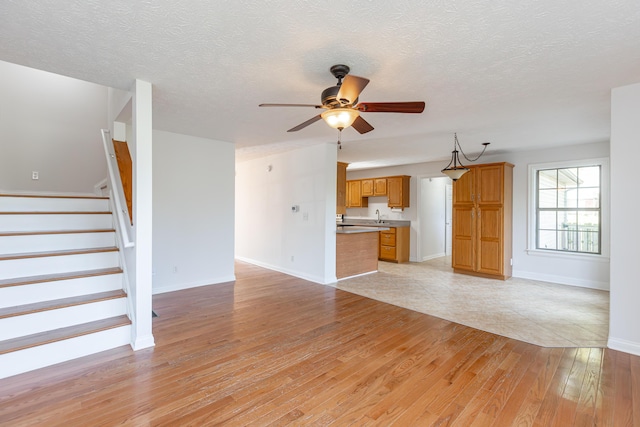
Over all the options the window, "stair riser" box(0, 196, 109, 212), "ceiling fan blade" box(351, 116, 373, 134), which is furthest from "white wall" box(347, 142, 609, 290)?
"stair riser" box(0, 196, 109, 212)

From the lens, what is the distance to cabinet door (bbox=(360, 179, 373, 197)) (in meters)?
8.21

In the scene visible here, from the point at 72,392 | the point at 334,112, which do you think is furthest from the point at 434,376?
the point at 72,392

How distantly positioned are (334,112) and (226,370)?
2.22 metres

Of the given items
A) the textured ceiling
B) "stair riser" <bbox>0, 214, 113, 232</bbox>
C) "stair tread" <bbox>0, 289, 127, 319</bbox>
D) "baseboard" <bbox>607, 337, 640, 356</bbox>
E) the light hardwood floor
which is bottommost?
the light hardwood floor

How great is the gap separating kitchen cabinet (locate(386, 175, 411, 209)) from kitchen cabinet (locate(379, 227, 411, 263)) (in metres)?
0.64

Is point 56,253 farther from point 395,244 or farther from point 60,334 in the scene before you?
point 395,244

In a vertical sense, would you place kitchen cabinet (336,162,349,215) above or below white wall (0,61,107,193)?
below

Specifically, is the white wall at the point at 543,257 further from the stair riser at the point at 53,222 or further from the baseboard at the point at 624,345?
the stair riser at the point at 53,222

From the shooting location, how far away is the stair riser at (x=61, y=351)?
2.26 m

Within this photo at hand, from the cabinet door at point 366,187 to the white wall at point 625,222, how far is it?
5.56 m

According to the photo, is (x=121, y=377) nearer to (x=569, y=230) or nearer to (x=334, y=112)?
(x=334, y=112)

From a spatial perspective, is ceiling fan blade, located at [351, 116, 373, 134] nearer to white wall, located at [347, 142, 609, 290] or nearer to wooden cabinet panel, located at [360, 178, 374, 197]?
white wall, located at [347, 142, 609, 290]

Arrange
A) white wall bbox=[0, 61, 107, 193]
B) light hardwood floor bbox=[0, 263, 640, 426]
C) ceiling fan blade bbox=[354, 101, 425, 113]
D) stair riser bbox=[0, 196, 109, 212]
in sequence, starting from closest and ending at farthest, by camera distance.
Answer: light hardwood floor bbox=[0, 263, 640, 426]
ceiling fan blade bbox=[354, 101, 425, 113]
stair riser bbox=[0, 196, 109, 212]
white wall bbox=[0, 61, 107, 193]

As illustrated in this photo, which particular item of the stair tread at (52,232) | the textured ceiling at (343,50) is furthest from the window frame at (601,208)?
the stair tread at (52,232)
